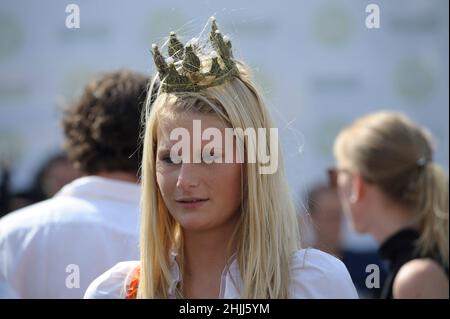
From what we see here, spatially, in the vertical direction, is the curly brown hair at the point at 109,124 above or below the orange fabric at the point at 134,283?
above

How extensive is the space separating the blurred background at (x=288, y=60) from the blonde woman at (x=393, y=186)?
156 centimetres

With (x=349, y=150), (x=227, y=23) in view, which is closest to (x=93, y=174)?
(x=349, y=150)

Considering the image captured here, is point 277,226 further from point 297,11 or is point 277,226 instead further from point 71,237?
point 297,11

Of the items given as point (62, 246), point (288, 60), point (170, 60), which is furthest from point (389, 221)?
point (288, 60)

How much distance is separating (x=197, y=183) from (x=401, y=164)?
171 cm

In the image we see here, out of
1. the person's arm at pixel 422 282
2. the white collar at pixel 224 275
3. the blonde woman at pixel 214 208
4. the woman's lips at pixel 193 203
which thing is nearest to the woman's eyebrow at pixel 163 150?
the blonde woman at pixel 214 208

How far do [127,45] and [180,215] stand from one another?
3.40 m

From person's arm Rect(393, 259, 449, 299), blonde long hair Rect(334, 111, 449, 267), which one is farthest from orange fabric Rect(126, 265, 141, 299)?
blonde long hair Rect(334, 111, 449, 267)

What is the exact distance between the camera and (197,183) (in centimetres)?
215

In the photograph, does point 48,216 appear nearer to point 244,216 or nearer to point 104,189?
point 104,189

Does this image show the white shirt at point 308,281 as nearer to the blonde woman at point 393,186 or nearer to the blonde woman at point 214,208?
the blonde woman at point 214,208

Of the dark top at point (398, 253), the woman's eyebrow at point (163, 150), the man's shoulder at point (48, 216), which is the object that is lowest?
the dark top at point (398, 253)

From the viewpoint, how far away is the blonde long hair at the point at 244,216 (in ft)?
7.05

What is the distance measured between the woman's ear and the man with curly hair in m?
0.93
